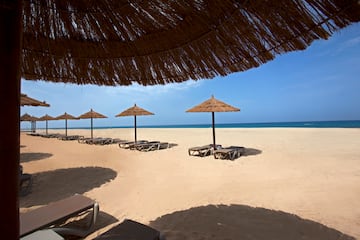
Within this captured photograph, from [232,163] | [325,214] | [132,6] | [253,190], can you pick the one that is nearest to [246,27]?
→ [132,6]

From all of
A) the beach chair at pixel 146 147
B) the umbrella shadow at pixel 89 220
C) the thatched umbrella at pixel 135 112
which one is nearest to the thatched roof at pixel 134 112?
the thatched umbrella at pixel 135 112

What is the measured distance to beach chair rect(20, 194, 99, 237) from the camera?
2449mm

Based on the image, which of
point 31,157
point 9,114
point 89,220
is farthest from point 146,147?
point 9,114

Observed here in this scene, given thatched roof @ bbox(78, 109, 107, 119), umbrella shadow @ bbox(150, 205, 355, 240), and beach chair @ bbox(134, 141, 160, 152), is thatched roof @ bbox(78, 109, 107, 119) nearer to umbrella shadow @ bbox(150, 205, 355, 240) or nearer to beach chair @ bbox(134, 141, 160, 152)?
beach chair @ bbox(134, 141, 160, 152)

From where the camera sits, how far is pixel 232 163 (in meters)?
6.84

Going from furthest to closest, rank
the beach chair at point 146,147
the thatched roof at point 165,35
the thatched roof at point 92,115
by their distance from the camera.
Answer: the thatched roof at point 92,115 < the beach chair at point 146,147 < the thatched roof at point 165,35

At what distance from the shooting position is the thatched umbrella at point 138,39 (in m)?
1.03

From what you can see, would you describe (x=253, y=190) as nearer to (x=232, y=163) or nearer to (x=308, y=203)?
(x=308, y=203)

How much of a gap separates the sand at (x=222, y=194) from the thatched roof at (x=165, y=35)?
2131 millimetres

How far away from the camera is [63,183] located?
508 centimetres

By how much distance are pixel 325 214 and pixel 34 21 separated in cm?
443

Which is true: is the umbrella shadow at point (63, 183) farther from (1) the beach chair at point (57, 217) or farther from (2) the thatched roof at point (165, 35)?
(2) the thatched roof at point (165, 35)

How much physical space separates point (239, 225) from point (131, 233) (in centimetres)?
155

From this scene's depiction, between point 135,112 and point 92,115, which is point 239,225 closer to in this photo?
point 135,112
